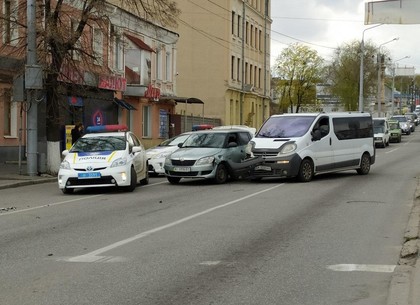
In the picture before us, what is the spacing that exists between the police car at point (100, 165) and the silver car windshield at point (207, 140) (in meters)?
2.48

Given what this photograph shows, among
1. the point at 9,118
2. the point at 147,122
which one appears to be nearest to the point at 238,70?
the point at 147,122

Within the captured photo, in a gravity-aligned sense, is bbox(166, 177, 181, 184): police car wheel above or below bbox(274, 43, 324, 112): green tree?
below

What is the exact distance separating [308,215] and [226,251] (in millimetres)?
3764

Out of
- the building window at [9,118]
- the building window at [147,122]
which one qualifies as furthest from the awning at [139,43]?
the building window at [9,118]

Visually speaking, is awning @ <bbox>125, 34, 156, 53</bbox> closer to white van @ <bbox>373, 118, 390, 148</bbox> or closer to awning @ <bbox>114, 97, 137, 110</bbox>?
awning @ <bbox>114, 97, 137, 110</bbox>

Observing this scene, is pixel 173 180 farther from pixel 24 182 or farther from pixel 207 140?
pixel 24 182

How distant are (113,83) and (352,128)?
47.7 feet

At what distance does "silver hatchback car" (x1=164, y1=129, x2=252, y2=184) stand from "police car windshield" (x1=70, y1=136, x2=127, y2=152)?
1.86 meters

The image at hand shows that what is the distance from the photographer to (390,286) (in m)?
6.62

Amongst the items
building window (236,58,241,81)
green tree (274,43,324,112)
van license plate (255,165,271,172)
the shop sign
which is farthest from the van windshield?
green tree (274,43,324,112)

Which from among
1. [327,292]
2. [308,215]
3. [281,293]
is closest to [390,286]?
[327,292]

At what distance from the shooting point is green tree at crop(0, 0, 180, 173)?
20047 mm

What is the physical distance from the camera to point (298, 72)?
72375mm

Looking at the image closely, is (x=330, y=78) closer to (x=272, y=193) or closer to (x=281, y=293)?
(x=272, y=193)
